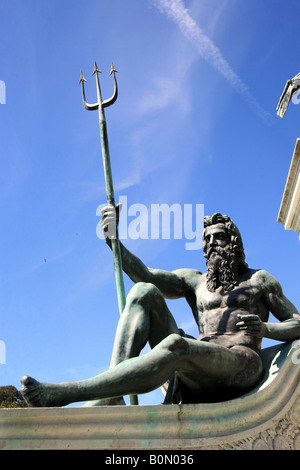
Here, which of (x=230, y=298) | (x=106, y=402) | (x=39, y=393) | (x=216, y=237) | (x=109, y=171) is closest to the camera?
(x=39, y=393)

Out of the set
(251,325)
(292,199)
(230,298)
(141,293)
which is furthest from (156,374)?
(292,199)

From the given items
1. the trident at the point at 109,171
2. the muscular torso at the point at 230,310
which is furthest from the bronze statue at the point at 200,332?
the trident at the point at 109,171

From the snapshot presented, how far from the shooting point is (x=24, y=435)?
15.9ft

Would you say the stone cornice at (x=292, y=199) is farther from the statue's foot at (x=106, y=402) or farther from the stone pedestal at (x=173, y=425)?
the statue's foot at (x=106, y=402)

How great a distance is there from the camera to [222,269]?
6.93 m

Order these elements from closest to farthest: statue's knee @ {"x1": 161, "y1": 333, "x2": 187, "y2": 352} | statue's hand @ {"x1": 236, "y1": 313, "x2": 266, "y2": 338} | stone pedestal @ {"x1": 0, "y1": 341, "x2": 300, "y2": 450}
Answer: stone pedestal @ {"x1": 0, "y1": 341, "x2": 300, "y2": 450}, statue's knee @ {"x1": 161, "y1": 333, "x2": 187, "y2": 352}, statue's hand @ {"x1": 236, "y1": 313, "x2": 266, "y2": 338}

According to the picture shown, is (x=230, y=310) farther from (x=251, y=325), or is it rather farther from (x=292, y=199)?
(x=292, y=199)

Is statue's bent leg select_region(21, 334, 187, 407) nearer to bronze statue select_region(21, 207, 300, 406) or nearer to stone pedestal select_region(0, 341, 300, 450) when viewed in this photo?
bronze statue select_region(21, 207, 300, 406)

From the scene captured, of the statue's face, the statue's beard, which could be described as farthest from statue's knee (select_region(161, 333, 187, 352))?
the statue's face

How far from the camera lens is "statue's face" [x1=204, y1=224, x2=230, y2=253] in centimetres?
709

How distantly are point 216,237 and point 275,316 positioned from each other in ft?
3.99
